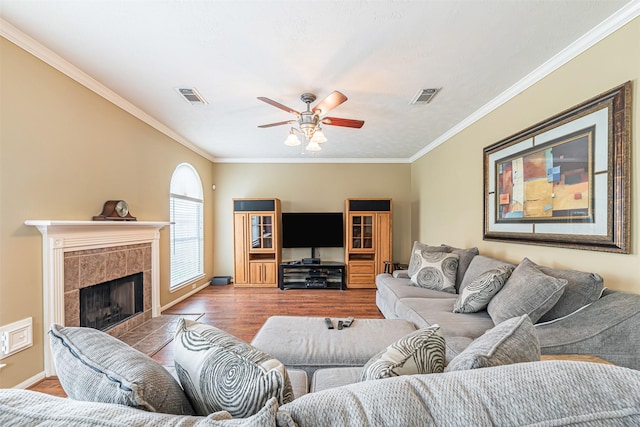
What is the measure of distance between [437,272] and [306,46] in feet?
8.77

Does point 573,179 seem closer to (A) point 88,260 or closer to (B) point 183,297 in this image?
(A) point 88,260

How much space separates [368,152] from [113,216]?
161 inches

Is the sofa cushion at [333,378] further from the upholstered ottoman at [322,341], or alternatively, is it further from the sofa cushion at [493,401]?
the sofa cushion at [493,401]

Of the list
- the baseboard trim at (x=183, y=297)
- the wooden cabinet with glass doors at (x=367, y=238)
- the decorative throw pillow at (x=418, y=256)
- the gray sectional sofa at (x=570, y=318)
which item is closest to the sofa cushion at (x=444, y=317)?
the gray sectional sofa at (x=570, y=318)

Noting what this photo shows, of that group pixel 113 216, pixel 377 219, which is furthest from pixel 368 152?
pixel 113 216

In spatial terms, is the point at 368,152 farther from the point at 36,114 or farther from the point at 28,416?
the point at 28,416

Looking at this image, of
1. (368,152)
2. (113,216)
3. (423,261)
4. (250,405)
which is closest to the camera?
(250,405)

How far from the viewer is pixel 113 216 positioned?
2.75 meters

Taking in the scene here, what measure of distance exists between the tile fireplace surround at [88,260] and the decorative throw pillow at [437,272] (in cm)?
335

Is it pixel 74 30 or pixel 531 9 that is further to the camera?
pixel 74 30

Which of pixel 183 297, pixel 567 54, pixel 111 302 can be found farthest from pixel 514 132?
pixel 183 297

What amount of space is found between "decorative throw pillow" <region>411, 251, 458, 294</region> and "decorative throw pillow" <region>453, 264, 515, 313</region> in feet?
2.46

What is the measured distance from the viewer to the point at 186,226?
464cm

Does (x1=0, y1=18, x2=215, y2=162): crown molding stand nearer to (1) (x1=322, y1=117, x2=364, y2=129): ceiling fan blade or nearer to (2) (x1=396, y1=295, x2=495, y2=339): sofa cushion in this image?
(1) (x1=322, y1=117, x2=364, y2=129): ceiling fan blade
